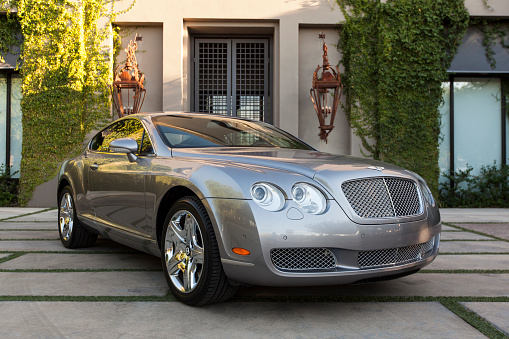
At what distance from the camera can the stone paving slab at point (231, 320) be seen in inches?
102

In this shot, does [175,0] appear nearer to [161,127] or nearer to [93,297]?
[161,127]

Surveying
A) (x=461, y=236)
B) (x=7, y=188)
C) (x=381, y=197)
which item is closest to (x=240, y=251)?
(x=381, y=197)

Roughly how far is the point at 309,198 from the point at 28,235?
4677 millimetres

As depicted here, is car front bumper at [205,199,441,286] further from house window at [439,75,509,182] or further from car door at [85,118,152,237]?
house window at [439,75,509,182]

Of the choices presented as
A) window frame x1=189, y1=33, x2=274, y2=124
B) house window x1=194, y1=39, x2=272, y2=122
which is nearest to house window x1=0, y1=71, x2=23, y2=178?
window frame x1=189, y1=33, x2=274, y2=124

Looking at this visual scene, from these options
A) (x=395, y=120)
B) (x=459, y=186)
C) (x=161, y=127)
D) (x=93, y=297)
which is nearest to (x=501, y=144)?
(x=459, y=186)

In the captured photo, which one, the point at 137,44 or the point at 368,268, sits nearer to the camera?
the point at 368,268

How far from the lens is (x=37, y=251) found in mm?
4996

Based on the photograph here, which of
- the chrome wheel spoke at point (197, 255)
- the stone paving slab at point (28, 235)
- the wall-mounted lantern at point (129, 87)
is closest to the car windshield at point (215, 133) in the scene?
the chrome wheel spoke at point (197, 255)

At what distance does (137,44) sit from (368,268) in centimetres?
947

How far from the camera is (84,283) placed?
3.66 meters

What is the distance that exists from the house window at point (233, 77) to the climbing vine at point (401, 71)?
6.59 ft

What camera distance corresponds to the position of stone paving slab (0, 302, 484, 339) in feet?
8.48

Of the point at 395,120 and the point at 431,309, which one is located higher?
the point at 395,120
